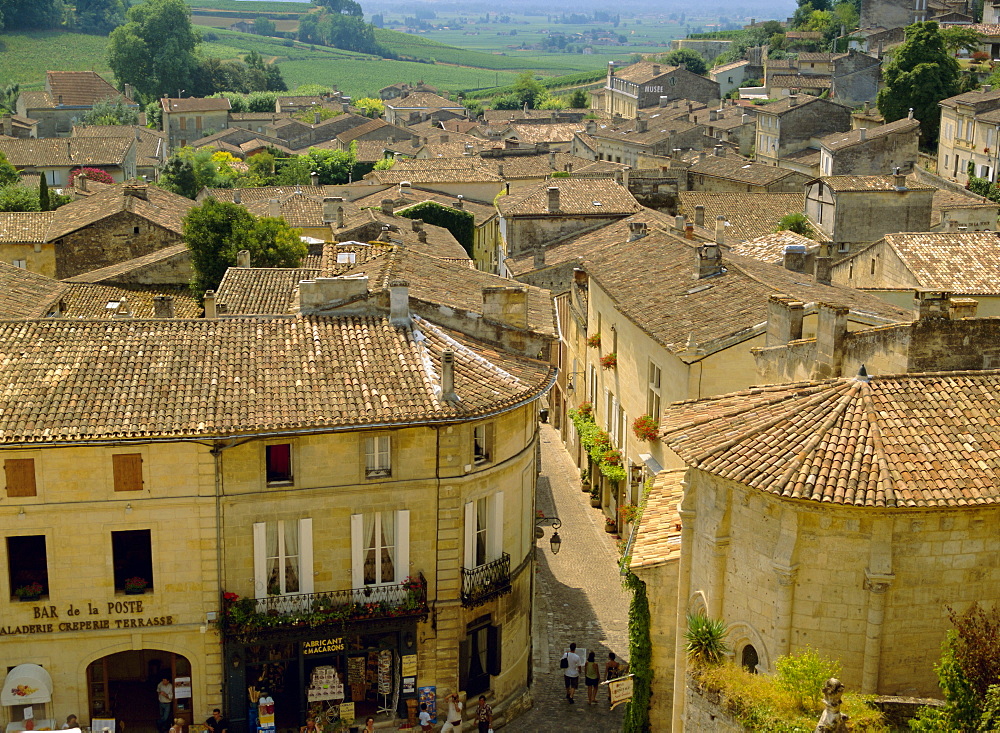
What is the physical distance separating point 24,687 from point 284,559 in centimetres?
598

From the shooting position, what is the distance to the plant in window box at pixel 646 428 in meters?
38.5

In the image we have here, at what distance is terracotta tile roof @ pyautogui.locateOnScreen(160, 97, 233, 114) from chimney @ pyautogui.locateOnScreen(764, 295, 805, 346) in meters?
144

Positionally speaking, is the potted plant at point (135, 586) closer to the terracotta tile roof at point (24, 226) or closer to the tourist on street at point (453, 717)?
the tourist on street at point (453, 717)

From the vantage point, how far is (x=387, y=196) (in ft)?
276

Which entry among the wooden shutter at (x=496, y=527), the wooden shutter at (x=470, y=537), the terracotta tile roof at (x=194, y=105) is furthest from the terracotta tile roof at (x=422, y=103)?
the wooden shutter at (x=470, y=537)

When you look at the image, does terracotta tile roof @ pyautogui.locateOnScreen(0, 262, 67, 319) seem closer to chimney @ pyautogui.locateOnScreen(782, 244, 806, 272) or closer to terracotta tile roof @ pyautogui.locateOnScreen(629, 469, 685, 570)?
terracotta tile roof @ pyautogui.locateOnScreen(629, 469, 685, 570)

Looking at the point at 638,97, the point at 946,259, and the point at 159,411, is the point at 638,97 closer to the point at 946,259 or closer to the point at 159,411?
the point at 946,259

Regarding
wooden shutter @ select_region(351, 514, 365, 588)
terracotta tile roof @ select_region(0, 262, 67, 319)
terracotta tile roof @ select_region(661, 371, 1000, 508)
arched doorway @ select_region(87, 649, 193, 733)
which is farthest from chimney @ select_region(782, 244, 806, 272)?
arched doorway @ select_region(87, 649, 193, 733)

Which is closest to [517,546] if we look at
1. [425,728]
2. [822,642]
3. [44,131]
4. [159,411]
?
[425,728]

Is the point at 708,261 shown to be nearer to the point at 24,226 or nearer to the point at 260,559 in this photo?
the point at 260,559

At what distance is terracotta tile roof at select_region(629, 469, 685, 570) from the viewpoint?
26359mm

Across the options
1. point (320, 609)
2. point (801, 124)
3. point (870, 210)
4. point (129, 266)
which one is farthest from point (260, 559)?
point (801, 124)

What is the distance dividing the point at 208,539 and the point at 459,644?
6241 mm

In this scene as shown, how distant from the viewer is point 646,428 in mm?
38719
